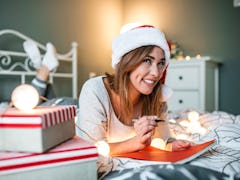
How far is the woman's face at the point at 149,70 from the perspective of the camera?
2.97ft

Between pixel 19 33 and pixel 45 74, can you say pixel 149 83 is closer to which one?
pixel 45 74

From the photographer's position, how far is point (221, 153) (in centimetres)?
80

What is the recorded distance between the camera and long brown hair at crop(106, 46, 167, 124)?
35.8 inches

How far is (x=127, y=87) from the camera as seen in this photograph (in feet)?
3.26

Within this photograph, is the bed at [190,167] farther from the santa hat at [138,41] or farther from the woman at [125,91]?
the santa hat at [138,41]

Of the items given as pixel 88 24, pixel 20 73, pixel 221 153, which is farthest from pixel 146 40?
pixel 88 24

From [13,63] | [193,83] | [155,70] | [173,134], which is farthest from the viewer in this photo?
[193,83]

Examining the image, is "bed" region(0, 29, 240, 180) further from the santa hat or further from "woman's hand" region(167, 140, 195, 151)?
the santa hat

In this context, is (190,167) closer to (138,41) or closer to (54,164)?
(54,164)

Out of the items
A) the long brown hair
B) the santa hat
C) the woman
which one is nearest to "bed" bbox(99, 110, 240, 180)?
the woman

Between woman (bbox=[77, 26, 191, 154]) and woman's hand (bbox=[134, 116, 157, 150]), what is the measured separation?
2 cm

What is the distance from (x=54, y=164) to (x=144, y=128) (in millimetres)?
293

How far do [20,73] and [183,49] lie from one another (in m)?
1.62

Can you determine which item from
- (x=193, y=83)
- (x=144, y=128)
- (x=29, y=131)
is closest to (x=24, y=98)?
(x=29, y=131)
